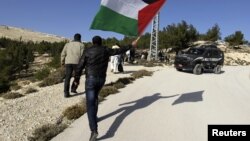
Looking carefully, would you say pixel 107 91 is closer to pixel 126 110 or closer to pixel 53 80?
pixel 126 110

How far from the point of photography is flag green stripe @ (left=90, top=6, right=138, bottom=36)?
9531mm

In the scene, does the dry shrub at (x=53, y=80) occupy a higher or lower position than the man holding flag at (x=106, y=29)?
lower

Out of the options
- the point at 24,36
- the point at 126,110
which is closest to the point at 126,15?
the point at 126,110

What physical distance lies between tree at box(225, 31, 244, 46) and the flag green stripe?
73268 millimetres

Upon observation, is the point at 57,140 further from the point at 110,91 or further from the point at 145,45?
the point at 145,45

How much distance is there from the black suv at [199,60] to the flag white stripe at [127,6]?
50.9 ft

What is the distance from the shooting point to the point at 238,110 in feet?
37.6

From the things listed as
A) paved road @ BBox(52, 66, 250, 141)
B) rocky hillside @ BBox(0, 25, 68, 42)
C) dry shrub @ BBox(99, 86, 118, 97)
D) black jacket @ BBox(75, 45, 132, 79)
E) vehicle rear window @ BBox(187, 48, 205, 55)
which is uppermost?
rocky hillside @ BBox(0, 25, 68, 42)

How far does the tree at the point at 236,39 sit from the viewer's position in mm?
80125

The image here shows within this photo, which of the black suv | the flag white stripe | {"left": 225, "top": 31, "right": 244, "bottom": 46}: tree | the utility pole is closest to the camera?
the flag white stripe

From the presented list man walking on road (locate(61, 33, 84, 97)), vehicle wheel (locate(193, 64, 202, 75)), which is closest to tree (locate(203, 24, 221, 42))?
vehicle wheel (locate(193, 64, 202, 75))

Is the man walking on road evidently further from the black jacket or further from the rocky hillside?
the rocky hillside

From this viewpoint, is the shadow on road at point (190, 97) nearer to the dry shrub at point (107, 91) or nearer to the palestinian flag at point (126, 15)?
the dry shrub at point (107, 91)

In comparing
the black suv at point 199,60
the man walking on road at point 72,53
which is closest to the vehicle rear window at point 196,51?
the black suv at point 199,60
